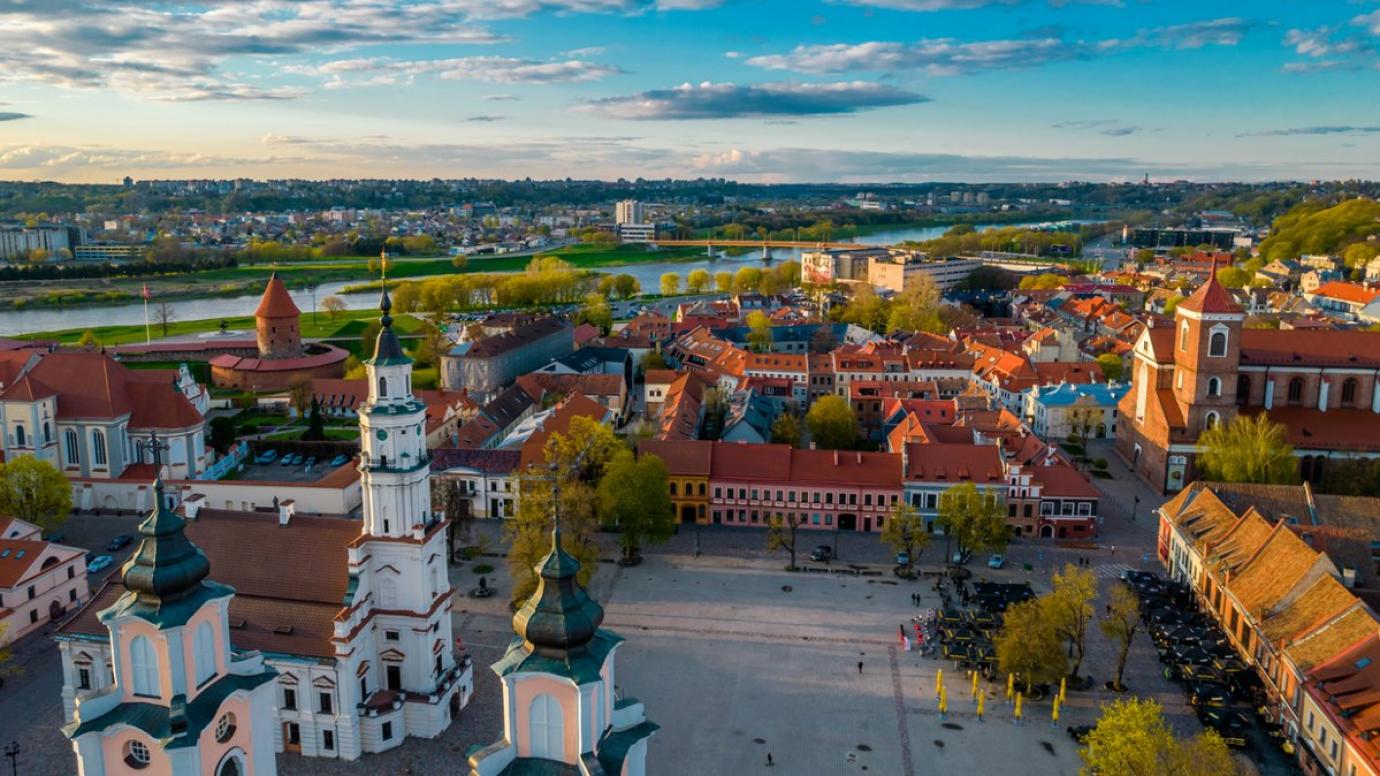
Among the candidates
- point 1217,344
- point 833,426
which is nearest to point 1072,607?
point 833,426

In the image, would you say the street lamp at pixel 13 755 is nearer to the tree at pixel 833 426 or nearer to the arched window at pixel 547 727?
the arched window at pixel 547 727

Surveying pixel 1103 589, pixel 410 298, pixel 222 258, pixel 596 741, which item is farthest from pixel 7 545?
pixel 222 258

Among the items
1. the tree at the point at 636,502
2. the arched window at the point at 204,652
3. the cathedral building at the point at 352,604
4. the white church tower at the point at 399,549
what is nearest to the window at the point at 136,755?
the arched window at the point at 204,652

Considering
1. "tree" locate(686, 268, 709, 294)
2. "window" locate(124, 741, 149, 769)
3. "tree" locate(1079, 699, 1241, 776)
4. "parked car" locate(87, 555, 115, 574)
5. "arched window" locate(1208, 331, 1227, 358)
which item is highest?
"arched window" locate(1208, 331, 1227, 358)

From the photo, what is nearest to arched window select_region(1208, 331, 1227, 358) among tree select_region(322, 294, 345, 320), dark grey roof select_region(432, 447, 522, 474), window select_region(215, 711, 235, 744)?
dark grey roof select_region(432, 447, 522, 474)

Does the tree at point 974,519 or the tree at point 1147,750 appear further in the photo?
the tree at point 974,519

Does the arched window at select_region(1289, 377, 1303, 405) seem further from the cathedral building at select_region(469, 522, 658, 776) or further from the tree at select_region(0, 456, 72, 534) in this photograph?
the tree at select_region(0, 456, 72, 534)
